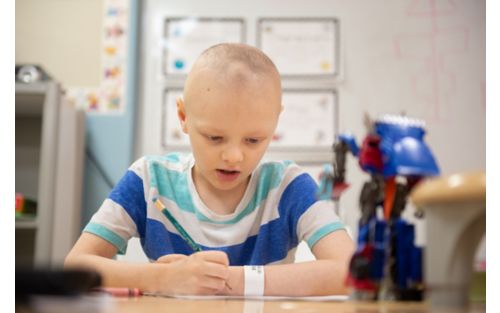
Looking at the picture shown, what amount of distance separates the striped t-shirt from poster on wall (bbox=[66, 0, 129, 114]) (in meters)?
1.42

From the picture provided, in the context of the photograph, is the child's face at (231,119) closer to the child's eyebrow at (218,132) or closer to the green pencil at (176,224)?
the child's eyebrow at (218,132)

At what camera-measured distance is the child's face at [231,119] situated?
2.65 feet

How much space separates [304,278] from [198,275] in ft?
0.49

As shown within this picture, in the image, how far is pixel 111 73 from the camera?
2410 mm

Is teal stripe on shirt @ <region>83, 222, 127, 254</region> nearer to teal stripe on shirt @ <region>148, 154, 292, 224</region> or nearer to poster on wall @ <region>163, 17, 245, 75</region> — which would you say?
teal stripe on shirt @ <region>148, 154, 292, 224</region>

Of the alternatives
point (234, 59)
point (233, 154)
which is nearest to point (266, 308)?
point (233, 154)

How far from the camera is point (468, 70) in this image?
2404 millimetres

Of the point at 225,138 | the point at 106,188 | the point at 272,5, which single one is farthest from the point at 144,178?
the point at 272,5

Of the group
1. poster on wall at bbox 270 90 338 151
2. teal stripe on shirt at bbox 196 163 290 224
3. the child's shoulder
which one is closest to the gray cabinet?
poster on wall at bbox 270 90 338 151

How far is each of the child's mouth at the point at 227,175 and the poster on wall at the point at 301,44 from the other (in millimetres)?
1522

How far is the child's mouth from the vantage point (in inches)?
35.7

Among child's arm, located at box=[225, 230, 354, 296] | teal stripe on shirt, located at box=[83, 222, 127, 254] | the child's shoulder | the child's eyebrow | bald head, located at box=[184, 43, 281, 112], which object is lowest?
child's arm, located at box=[225, 230, 354, 296]

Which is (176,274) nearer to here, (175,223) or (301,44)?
(175,223)
